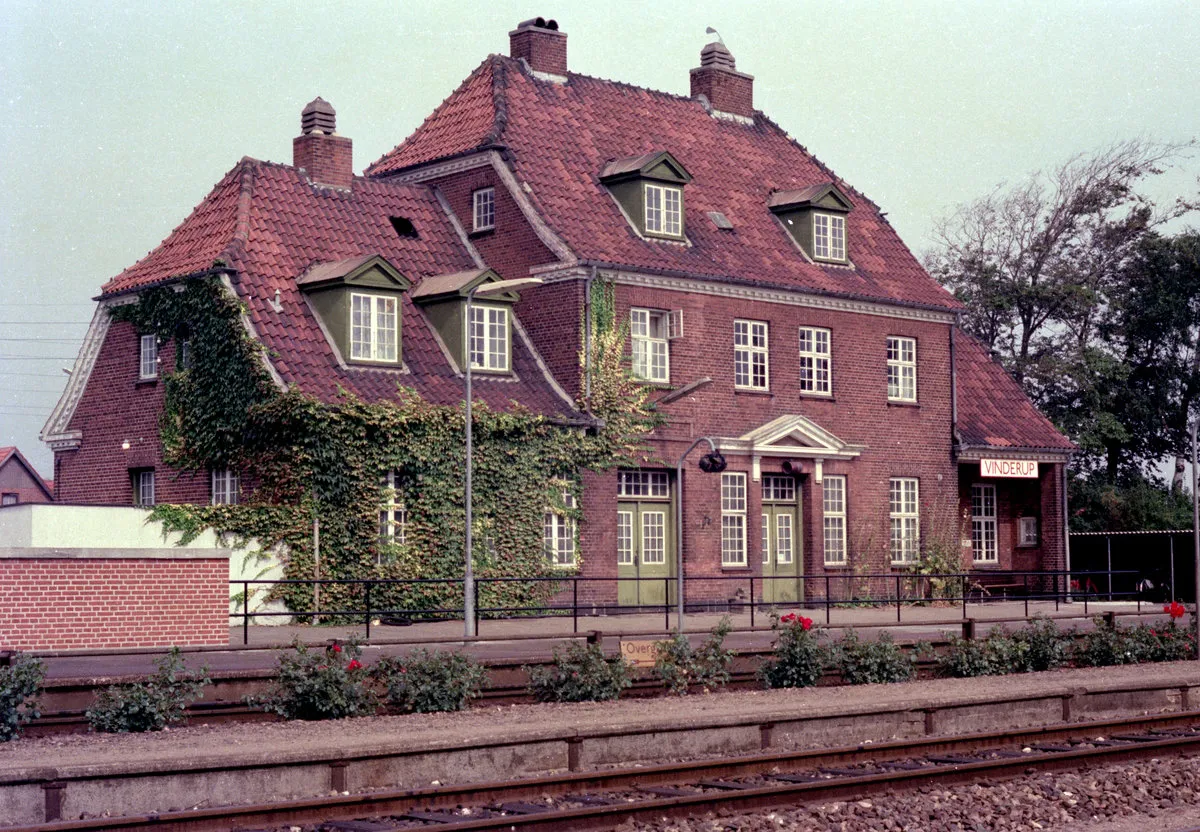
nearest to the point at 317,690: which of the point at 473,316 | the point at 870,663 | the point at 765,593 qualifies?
the point at 870,663

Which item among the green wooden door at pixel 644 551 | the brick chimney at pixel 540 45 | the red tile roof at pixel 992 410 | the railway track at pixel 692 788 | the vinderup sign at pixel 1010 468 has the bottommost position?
the railway track at pixel 692 788

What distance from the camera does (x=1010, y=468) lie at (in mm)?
44781

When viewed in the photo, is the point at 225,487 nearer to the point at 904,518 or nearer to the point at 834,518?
the point at 834,518

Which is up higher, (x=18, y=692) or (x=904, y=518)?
(x=904, y=518)

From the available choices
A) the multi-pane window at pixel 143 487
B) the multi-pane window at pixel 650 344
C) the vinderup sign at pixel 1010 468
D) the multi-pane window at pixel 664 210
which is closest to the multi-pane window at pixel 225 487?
the multi-pane window at pixel 143 487

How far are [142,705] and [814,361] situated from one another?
2506cm

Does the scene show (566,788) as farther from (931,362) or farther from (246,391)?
(931,362)

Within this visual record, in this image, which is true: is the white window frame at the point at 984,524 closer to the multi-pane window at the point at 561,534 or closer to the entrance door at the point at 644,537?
the entrance door at the point at 644,537

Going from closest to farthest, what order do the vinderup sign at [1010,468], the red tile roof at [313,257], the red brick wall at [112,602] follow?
the red brick wall at [112,602]
the red tile roof at [313,257]
the vinderup sign at [1010,468]

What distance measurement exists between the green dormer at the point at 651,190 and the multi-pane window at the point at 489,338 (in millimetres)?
4058

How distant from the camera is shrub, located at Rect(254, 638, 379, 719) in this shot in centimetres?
1933

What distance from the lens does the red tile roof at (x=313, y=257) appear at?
33.8 m

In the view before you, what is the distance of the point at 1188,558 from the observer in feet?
146

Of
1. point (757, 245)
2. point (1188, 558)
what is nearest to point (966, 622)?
point (757, 245)
